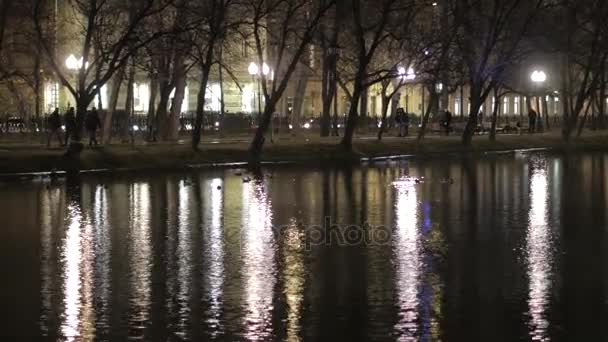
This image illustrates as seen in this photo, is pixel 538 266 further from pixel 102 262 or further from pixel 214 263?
pixel 102 262

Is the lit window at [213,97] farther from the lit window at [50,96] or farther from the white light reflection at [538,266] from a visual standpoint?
the white light reflection at [538,266]

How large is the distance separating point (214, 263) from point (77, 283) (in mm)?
2110

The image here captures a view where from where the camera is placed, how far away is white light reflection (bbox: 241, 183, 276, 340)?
33.0 feet

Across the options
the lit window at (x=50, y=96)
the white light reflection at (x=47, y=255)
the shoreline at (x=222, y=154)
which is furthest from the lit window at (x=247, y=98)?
the white light reflection at (x=47, y=255)

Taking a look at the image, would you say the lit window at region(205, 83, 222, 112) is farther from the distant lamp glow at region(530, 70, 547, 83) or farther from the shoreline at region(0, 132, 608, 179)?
the shoreline at region(0, 132, 608, 179)

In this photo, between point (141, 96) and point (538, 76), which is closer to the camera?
point (538, 76)

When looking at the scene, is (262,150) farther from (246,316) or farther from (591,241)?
(246,316)

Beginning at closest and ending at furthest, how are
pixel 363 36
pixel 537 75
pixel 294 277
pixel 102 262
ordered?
pixel 294 277
pixel 102 262
pixel 363 36
pixel 537 75

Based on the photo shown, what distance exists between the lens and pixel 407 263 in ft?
45.1

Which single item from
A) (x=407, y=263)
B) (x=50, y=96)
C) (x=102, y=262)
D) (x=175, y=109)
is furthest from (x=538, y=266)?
(x=50, y=96)

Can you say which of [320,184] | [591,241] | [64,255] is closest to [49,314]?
[64,255]

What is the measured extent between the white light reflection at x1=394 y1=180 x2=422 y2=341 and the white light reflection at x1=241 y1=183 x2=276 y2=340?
133 centimetres

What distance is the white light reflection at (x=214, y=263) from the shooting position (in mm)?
10516

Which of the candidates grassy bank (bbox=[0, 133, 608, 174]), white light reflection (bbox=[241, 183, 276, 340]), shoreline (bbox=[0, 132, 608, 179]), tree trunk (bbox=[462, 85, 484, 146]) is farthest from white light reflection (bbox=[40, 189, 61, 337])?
tree trunk (bbox=[462, 85, 484, 146])
